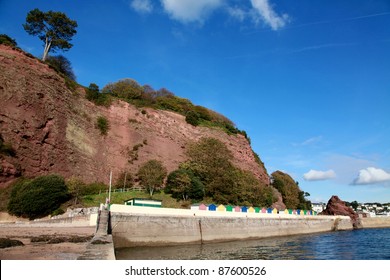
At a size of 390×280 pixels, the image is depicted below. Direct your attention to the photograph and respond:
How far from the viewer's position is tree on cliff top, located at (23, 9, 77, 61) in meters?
52.6

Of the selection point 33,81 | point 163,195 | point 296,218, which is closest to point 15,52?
point 33,81

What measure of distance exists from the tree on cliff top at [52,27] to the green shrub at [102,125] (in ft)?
49.8

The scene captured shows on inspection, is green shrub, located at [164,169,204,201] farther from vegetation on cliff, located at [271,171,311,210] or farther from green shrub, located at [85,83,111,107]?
vegetation on cliff, located at [271,171,311,210]

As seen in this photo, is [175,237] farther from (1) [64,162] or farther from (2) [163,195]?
(1) [64,162]

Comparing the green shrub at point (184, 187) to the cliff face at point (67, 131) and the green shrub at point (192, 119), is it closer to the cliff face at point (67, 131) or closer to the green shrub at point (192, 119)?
the cliff face at point (67, 131)

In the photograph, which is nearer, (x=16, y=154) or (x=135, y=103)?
(x=16, y=154)

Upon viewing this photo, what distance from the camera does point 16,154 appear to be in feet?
122

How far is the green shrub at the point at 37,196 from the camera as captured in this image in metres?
31.1

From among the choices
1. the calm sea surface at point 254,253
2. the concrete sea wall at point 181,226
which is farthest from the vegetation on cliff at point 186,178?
the calm sea surface at point 254,253

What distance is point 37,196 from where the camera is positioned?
31.7 metres

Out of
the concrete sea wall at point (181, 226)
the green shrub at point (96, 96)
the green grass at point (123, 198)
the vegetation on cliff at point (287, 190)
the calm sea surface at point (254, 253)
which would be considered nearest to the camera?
the calm sea surface at point (254, 253)

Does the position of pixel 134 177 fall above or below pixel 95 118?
below
